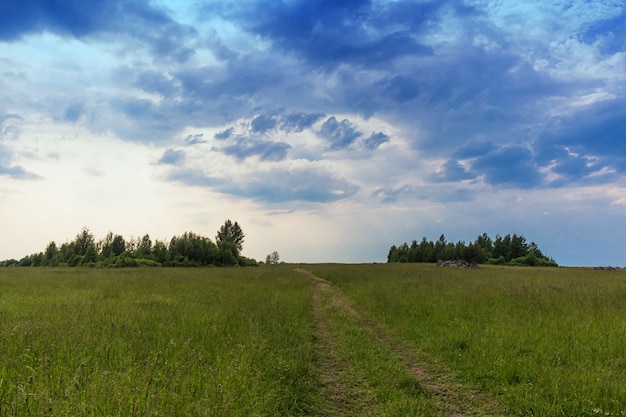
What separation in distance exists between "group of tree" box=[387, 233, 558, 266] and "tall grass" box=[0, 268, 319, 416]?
9800cm

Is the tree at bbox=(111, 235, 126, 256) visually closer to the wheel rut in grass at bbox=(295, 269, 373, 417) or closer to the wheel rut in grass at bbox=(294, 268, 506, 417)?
the wheel rut in grass at bbox=(294, 268, 506, 417)

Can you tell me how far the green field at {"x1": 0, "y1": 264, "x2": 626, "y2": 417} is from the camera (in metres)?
5.43

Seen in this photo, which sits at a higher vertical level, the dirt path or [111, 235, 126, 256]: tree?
[111, 235, 126, 256]: tree

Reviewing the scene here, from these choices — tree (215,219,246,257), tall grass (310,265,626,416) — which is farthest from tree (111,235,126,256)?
tall grass (310,265,626,416)

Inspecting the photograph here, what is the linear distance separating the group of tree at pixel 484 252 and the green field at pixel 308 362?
299ft

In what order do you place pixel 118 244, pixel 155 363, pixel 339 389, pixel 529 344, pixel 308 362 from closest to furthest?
pixel 155 363 → pixel 339 389 → pixel 308 362 → pixel 529 344 → pixel 118 244

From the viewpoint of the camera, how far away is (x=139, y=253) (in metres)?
74.7

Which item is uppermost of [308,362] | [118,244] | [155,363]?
[118,244]

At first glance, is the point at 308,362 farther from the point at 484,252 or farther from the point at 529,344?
the point at 484,252

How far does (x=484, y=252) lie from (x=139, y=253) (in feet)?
326

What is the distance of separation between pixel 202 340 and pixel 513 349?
8847mm

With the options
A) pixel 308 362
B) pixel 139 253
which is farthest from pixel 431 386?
pixel 139 253

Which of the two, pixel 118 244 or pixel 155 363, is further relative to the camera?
pixel 118 244

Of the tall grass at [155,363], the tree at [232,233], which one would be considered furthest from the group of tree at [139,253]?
the tall grass at [155,363]
